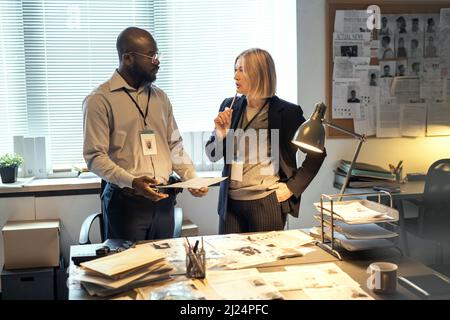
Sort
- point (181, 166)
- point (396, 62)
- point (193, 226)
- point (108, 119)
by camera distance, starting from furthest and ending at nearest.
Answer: point (396, 62) → point (193, 226) → point (181, 166) → point (108, 119)

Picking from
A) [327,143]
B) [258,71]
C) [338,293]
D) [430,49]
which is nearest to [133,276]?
[338,293]

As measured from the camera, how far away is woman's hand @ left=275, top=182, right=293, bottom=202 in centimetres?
236

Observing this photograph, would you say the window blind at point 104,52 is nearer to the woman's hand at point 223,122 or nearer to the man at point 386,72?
the man at point 386,72

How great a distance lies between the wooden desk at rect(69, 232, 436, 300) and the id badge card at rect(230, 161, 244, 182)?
53cm

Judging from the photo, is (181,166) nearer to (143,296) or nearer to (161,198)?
(161,198)

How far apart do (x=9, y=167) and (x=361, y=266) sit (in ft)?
8.16

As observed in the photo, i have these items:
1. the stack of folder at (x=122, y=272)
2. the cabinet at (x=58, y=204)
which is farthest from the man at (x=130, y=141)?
the cabinet at (x=58, y=204)

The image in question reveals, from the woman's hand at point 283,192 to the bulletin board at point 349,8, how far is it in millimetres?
1365

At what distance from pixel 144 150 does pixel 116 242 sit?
1.57ft

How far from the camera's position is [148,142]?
7.68ft

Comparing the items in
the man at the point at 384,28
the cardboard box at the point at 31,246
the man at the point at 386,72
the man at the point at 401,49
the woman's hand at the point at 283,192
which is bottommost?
the cardboard box at the point at 31,246

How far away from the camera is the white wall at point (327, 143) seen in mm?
3514

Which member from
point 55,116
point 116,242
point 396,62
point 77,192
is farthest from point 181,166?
point 396,62
